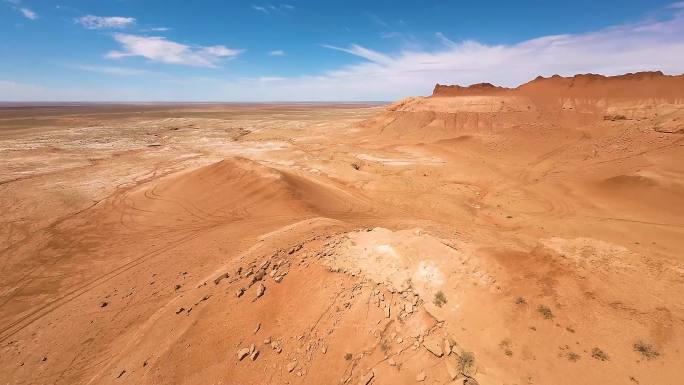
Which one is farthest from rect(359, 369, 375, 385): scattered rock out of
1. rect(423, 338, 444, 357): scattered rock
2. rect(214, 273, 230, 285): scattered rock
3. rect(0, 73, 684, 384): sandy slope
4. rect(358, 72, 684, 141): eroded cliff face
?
rect(358, 72, 684, 141): eroded cliff face

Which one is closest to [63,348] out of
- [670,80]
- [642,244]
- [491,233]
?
[491,233]

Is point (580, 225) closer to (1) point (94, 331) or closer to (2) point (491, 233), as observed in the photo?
(2) point (491, 233)

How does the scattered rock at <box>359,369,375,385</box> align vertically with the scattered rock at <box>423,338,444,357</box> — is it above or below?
below

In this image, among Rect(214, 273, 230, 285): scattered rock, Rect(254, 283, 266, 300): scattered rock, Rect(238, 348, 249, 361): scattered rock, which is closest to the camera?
Rect(238, 348, 249, 361): scattered rock

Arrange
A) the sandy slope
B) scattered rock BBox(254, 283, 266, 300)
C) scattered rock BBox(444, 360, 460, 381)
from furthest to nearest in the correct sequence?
scattered rock BBox(254, 283, 266, 300) → the sandy slope → scattered rock BBox(444, 360, 460, 381)

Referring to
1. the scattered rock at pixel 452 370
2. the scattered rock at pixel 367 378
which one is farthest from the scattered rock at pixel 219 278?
the scattered rock at pixel 452 370

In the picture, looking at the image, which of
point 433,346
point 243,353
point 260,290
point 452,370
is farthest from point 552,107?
point 243,353

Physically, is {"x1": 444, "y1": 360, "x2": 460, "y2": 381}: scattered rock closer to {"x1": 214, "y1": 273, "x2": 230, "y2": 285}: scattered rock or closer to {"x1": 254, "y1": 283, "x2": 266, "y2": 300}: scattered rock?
{"x1": 254, "y1": 283, "x2": 266, "y2": 300}: scattered rock

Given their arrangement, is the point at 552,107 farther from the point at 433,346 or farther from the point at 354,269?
the point at 433,346

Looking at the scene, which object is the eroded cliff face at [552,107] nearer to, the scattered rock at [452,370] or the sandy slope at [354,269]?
the sandy slope at [354,269]
